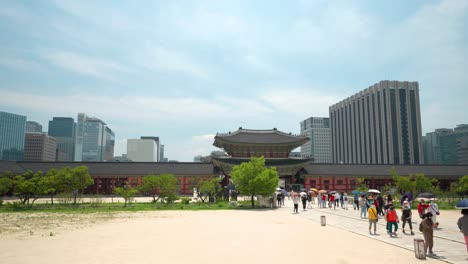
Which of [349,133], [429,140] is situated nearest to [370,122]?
[349,133]

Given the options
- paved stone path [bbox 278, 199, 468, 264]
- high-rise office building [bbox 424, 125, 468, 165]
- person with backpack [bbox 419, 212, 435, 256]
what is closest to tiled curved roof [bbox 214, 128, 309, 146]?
paved stone path [bbox 278, 199, 468, 264]

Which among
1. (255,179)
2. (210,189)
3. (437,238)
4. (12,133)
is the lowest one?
(437,238)

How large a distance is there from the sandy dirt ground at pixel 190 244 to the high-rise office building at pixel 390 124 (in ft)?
365

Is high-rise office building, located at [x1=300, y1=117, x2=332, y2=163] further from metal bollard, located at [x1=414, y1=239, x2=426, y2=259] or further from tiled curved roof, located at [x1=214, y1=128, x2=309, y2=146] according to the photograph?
metal bollard, located at [x1=414, y1=239, x2=426, y2=259]

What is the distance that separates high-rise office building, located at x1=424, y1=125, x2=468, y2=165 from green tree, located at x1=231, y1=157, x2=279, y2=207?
141280mm

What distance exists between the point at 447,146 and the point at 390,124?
64.4 meters

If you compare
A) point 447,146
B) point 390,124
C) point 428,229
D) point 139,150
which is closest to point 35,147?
point 139,150

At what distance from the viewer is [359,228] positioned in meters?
17.1

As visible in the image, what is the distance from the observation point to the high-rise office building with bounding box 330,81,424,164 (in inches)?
4488

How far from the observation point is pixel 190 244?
13.2 m

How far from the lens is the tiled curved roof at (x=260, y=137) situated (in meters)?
55.5

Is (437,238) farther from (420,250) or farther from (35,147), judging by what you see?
(35,147)

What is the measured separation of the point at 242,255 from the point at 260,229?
600 centimetres

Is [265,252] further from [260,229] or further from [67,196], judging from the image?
[67,196]
